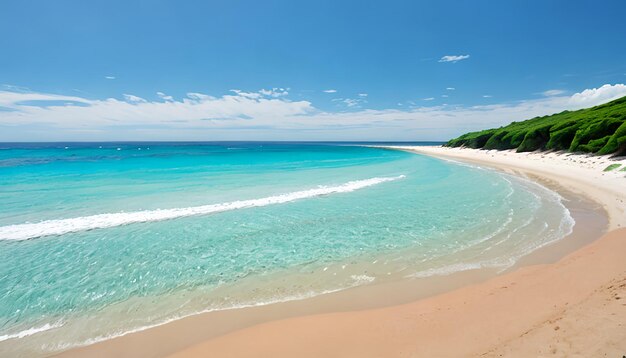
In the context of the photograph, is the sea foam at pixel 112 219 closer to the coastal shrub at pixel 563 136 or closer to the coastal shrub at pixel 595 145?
the coastal shrub at pixel 595 145

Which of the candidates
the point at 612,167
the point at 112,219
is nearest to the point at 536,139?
the point at 612,167

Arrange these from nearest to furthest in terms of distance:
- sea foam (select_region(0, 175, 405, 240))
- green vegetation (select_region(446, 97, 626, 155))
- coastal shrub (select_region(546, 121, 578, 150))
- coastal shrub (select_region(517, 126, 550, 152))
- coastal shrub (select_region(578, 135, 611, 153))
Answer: sea foam (select_region(0, 175, 405, 240))
green vegetation (select_region(446, 97, 626, 155))
coastal shrub (select_region(578, 135, 611, 153))
coastal shrub (select_region(546, 121, 578, 150))
coastal shrub (select_region(517, 126, 550, 152))

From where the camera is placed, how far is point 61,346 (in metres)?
5.02

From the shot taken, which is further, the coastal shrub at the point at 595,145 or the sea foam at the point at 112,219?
the coastal shrub at the point at 595,145

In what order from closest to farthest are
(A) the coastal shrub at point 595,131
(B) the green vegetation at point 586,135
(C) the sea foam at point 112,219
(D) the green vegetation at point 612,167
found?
(C) the sea foam at point 112,219 < (D) the green vegetation at point 612,167 < (B) the green vegetation at point 586,135 < (A) the coastal shrub at point 595,131

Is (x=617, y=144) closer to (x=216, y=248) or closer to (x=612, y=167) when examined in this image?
(x=612, y=167)

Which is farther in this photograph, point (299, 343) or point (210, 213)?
A: point (210, 213)

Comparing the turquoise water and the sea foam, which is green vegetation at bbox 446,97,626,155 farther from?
the sea foam

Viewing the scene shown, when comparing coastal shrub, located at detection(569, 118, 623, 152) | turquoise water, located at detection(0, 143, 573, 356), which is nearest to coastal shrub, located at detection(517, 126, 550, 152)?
coastal shrub, located at detection(569, 118, 623, 152)

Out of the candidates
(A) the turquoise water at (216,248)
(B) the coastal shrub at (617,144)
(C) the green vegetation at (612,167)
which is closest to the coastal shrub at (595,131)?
(B) the coastal shrub at (617,144)

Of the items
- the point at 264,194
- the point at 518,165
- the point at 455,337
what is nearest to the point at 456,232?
the point at 455,337

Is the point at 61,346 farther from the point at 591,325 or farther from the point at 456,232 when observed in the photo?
the point at 456,232

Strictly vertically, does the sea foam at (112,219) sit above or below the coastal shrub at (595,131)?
below

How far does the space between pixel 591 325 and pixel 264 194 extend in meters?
17.0
